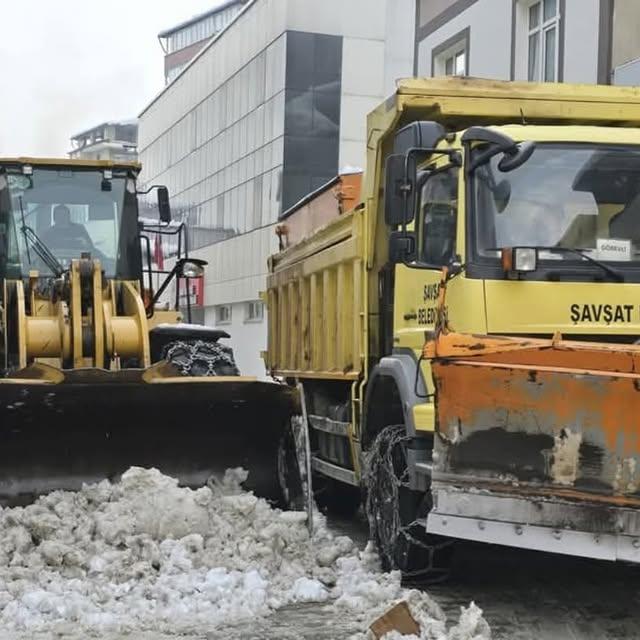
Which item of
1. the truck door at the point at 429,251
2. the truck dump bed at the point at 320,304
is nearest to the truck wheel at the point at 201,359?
the truck dump bed at the point at 320,304

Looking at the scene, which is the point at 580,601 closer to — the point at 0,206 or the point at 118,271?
the point at 118,271

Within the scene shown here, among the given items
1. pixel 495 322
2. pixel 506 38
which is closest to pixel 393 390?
pixel 495 322

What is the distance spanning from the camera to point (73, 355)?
26.0 ft

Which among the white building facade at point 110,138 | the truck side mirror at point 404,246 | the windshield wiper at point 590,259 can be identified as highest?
the white building facade at point 110,138

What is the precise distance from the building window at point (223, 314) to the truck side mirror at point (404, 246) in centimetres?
2730

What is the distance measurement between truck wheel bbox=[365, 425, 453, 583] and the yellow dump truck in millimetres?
12

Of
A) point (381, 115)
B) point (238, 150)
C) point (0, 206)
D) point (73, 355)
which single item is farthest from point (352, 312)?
point (238, 150)

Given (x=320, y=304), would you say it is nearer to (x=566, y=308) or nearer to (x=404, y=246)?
(x=404, y=246)

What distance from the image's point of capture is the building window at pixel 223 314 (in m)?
33.4

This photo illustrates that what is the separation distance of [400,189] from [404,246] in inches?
12.5

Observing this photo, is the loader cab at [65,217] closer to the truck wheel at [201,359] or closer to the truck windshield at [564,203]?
the truck wheel at [201,359]

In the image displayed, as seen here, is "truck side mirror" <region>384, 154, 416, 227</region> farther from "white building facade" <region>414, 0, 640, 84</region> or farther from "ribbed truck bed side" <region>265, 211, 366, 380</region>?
"white building facade" <region>414, 0, 640, 84</region>

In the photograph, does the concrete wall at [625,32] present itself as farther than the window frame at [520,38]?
No

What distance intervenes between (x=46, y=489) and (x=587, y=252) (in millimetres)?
3592
